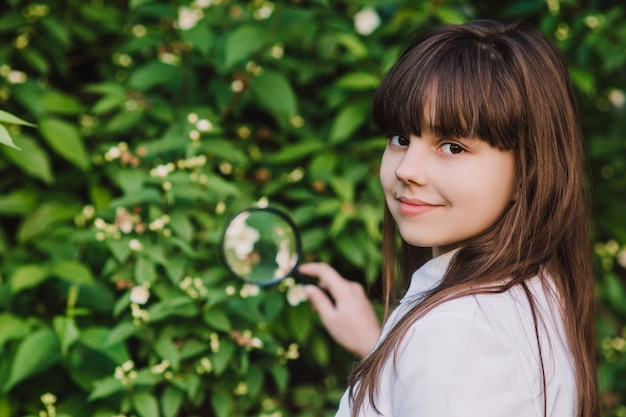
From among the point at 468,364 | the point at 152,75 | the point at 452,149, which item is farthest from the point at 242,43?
the point at 468,364

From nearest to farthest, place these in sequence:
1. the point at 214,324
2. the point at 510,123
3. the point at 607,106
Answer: the point at 510,123 < the point at 214,324 < the point at 607,106

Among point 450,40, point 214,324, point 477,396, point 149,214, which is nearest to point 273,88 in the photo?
point 149,214

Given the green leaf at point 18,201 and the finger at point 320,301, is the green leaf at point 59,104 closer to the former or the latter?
the green leaf at point 18,201

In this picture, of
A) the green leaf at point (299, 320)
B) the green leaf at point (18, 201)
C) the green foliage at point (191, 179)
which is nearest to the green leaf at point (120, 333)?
the green foliage at point (191, 179)

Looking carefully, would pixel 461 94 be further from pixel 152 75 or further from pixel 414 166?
pixel 152 75

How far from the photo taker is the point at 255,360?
2.37 meters

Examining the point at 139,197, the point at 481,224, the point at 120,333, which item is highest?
the point at 481,224

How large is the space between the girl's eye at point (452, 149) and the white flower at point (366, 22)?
4.24ft

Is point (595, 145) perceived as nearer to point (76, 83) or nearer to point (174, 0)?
point (174, 0)

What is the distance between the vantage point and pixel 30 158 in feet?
8.32

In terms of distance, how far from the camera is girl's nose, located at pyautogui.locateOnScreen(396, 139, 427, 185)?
1597mm

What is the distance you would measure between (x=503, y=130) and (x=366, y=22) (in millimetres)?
1317

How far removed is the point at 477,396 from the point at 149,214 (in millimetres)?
1142

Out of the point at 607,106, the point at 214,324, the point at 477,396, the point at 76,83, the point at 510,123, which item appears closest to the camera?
the point at 477,396
